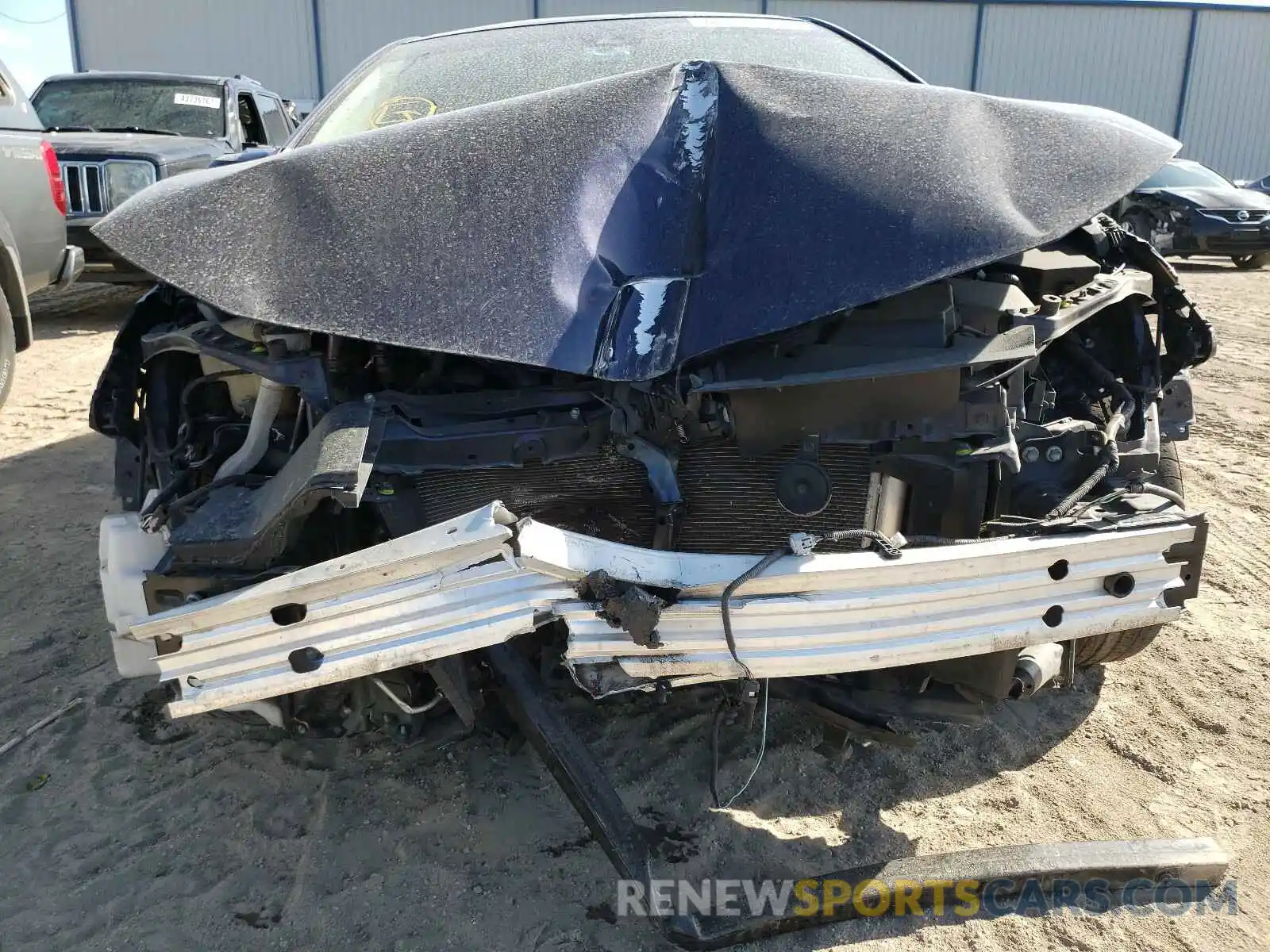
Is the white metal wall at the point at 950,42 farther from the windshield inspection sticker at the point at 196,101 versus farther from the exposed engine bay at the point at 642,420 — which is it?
the exposed engine bay at the point at 642,420

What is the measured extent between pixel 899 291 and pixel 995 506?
668mm

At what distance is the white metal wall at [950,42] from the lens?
20.8m

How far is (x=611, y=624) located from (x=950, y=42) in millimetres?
24369

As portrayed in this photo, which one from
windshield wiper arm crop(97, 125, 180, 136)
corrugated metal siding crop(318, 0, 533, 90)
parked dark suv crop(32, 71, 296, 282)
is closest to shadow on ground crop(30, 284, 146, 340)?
parked dark suv crop(32, 71, 296, 282)

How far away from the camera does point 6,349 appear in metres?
4.79

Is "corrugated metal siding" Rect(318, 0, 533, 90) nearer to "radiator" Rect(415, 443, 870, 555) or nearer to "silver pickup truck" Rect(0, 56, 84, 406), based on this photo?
"silver pickup truck" Rect(0, 56, 84, 406)

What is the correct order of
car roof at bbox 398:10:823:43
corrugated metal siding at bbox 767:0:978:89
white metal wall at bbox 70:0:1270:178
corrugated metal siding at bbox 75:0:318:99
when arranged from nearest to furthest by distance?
car roof at bbox 398:10:823:43 → corrugated metal siding at bbox 75:0:318:99 → white metal wall at bbox 70:0:1270:178 → corrugated metal siding at bbox 767:0:978:89

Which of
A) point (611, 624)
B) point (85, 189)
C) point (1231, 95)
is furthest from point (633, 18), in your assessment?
point (1231, 95)

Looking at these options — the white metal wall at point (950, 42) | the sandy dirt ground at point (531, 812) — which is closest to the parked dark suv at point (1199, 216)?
the sandy dirt ground at point (531, 812)

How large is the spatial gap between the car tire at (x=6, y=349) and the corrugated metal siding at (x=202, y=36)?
59.6 feet

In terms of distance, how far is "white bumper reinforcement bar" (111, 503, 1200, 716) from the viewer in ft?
5.77

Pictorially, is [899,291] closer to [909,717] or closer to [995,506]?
[995,506]

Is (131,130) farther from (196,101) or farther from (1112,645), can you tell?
(1112,645)

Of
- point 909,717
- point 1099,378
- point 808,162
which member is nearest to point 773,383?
point 808,162
